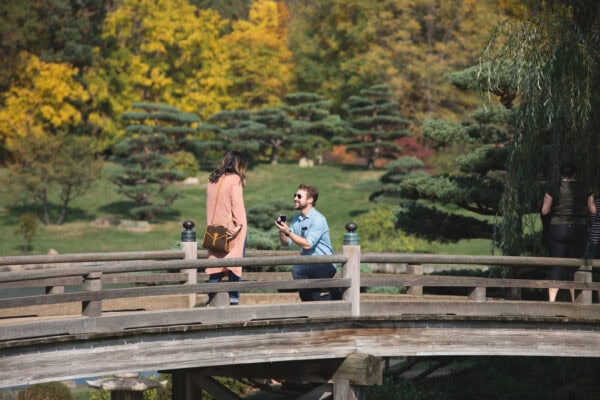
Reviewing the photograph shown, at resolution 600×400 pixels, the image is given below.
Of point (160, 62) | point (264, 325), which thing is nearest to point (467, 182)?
point (264, 325)

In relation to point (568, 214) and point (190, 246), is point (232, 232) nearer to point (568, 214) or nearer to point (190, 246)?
point (190, 246)

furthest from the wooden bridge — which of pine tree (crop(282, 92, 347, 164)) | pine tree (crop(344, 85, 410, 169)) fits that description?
pine tree (crop(282, 92, 347, 164))

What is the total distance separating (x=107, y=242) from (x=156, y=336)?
34.2m

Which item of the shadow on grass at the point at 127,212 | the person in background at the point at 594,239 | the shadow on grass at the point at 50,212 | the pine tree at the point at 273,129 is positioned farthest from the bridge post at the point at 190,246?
the pine tree at the point at 273,129

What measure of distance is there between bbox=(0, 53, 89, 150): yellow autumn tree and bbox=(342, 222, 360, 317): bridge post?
46.1m

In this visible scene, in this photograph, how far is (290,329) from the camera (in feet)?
43.9

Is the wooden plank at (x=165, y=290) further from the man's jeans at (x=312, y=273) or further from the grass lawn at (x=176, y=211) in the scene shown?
the grass lawn at (x=176, y=211)

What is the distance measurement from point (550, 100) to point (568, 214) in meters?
2.33

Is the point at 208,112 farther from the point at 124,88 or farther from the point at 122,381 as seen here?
the point at 122,381

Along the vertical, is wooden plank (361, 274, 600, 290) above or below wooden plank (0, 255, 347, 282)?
below

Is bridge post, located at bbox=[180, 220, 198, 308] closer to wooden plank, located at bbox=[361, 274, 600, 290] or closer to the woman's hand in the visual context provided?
the woman's hand

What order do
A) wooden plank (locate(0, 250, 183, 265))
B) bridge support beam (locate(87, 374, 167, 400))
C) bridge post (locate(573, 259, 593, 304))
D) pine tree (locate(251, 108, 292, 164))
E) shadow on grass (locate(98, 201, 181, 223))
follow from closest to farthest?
1. wooden plank (locate(0, 250, 183, 265))
2. bridge support beam (locate(87, 374, 167, 400))
3. bridge post (locate(573, 259, 593, 304))
4. shadow on grass (locate(98, 201, 181, 223))
5. pine tree (locate(251, 108, 292, 164))

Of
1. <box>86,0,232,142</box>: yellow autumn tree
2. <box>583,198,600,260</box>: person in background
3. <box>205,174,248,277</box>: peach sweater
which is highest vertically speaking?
<box>86,0,232,142</box>: yellow autumn tree

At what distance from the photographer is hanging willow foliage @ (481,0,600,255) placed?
1642cm
